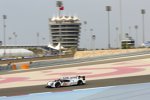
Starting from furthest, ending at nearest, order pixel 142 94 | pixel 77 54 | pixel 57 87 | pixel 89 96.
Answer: pixel 77 54
pixel 57 87
pixel 89 96
pixel 142 94

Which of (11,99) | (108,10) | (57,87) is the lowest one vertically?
(57,87)

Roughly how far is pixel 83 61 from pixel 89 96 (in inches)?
2216

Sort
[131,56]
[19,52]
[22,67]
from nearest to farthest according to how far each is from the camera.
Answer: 1. [22,67]
2. [131,56]
3. [19,52]

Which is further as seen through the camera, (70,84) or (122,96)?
(70,84)

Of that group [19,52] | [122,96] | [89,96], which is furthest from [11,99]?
[19,52]

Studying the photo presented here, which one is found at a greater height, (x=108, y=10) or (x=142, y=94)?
(x=108, y=10)

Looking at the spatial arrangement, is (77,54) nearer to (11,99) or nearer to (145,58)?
(145,58)

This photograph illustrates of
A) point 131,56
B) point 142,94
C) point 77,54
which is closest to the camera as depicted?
point 142,94

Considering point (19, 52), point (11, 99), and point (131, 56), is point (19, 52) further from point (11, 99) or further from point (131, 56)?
point (11, 99)

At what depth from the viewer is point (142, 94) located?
19.0 ft

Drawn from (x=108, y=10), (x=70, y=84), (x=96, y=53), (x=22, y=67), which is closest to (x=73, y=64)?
(x=22, y=67)

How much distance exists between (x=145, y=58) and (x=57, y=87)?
107ft

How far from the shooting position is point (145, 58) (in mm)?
60844

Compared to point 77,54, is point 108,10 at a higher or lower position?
higher
